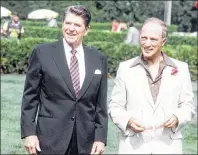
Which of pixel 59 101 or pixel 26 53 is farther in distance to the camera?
pixel 26 53

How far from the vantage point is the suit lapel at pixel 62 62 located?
12.6 ft

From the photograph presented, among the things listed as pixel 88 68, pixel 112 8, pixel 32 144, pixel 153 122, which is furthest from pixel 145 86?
pixel 112 8

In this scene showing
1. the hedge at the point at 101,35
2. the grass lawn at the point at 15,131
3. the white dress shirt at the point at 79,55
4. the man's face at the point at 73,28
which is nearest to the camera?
the man's face at the point at 73,28

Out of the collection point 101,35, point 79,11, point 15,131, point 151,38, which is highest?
point 79,11

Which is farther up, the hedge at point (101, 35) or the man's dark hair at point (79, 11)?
the man's dark hair at point (79, 11)

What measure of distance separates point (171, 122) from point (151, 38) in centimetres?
47

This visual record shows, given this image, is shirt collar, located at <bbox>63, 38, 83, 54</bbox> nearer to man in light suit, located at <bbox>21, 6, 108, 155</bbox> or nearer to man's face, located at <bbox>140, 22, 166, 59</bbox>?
man in light suit, located at <bbox>21, 6, 108, 155</bbox>

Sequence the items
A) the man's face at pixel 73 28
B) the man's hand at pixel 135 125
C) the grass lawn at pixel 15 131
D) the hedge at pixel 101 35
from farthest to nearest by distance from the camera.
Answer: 1. the hedge at pixel 101 35
2. the grass lawn at pixel 15 131
3. the man's face at pixel 73 28
4. the man's hand at pixel 135 125

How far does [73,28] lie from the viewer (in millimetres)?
3768

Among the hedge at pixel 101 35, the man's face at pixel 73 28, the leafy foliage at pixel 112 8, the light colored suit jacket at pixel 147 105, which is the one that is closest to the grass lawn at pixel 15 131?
the man's face at pixel 73 28

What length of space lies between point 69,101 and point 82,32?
42 cm

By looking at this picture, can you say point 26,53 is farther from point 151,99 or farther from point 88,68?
point 151,99

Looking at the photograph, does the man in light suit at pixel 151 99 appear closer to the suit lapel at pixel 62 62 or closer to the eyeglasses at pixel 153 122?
the eyeglasses at pixel 153 122

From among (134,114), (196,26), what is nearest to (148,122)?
(134,114)
